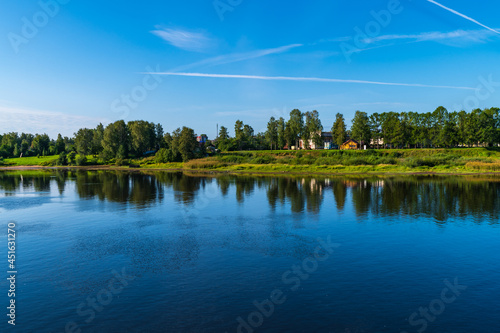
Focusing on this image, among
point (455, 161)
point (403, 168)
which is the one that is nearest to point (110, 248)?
point (403, 168)

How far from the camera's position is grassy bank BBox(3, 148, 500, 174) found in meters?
100

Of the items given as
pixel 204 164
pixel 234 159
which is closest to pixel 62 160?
pixel 204 164

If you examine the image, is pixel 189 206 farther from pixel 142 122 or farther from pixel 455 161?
pixel 142 122

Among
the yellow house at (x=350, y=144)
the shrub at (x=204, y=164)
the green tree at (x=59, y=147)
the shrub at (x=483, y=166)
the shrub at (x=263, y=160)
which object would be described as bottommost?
the shrub at (x=483, y=166)

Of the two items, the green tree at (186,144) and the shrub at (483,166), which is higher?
the green tree at (186,144)

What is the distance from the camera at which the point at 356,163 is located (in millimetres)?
114438

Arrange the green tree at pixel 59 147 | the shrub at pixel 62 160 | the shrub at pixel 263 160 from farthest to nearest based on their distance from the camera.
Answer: the green tree at pixel 59 147
the shrub at pixel 62 160
the shrub at pixel 263 160

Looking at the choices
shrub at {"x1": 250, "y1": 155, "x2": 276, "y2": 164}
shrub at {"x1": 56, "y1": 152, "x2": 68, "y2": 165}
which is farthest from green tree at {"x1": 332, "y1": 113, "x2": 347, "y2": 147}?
shrub at {"x1": 56, "y1": 152, "x2": 68, "y2": 165}

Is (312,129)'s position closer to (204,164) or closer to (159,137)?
(204,164)

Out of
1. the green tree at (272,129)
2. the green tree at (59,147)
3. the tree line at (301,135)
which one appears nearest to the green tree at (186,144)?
the tree line at (301,135)

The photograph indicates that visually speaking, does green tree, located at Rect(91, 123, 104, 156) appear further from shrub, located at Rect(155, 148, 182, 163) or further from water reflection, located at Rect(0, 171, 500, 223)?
water reflection, located at Rect(0, 171, 500, 223)

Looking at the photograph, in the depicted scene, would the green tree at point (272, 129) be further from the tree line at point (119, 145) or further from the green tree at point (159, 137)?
the green tree at point (159, 137)

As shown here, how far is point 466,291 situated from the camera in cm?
2050

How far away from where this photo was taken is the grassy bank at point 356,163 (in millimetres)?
100000
